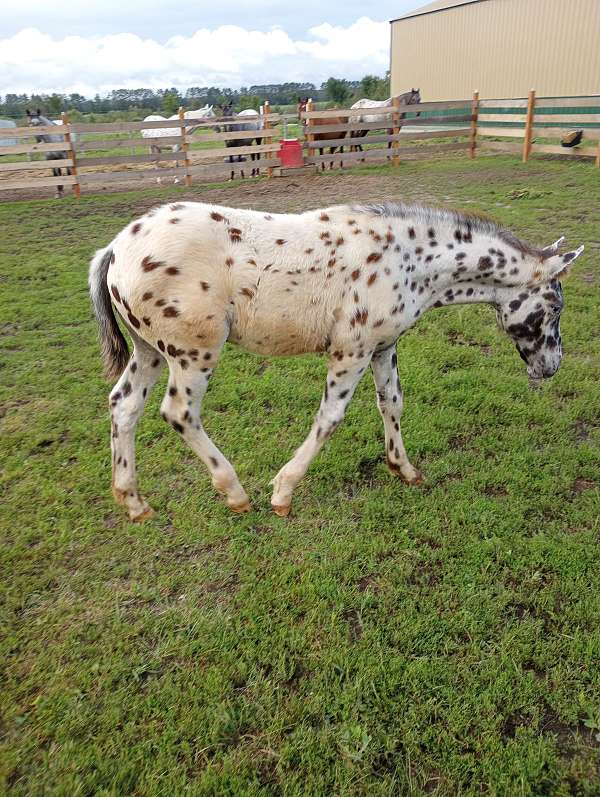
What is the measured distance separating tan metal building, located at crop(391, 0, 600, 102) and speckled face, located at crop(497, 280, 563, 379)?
79.4ft

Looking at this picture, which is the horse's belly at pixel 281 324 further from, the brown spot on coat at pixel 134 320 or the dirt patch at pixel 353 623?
the dirt patch at pixel 353 623

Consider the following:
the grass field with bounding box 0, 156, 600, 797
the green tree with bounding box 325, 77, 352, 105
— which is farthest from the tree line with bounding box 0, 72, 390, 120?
the grass field with bounding box 0, 156, 600, 797

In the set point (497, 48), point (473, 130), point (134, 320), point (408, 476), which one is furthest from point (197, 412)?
point (497, 48)

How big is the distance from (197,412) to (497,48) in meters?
30.3

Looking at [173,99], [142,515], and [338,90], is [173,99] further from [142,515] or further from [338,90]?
[142,515]

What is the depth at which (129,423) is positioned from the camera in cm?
342

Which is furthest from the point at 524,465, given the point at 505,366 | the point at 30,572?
the point at 30,572

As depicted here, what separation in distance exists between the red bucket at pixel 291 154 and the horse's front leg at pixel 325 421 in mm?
14491

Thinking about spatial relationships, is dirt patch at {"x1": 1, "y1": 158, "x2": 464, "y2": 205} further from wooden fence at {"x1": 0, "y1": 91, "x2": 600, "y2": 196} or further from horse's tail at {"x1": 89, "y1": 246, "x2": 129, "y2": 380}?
horse's tail at {"x1": 89, "y1": 246, "x2": 129, "y2": 380}

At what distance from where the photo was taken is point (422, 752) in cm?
214

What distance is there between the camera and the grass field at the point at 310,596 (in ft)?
6.98

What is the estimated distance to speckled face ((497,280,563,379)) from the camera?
3.53 m

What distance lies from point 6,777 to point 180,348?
2.01m

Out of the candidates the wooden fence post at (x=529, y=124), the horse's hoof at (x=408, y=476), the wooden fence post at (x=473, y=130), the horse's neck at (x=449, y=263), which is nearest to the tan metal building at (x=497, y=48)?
the wooden fence post at (x=473, y=130)
